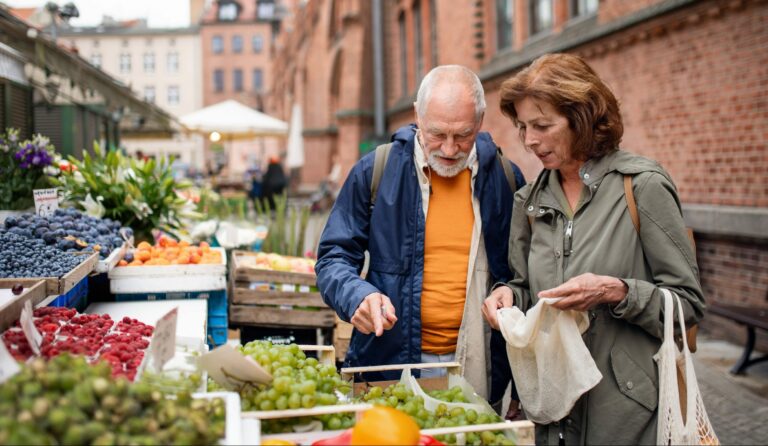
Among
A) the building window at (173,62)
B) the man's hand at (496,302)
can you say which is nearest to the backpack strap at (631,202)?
the man's hand at (496,302)

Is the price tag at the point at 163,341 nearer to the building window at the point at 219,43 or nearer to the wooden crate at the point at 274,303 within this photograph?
the wooden crate at the point at 274,303

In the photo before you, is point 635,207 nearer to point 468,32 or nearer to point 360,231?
point 360,231

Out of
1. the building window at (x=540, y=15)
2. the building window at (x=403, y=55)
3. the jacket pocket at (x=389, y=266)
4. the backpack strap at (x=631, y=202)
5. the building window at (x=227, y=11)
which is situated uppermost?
the building window at (x=227, y=11)

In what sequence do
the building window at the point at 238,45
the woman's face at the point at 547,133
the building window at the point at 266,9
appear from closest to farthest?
1. the woman's face at the point at 547,133
2. the building window at the point at 238,45
3. the building window at the point at 266,9

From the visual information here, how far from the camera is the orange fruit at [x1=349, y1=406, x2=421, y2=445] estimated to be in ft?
5.53

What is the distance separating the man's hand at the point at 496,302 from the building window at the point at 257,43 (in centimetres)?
7114

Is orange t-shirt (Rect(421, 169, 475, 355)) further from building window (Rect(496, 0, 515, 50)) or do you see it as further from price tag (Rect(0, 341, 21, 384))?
building window (Rect(496, 0, 515, 50))

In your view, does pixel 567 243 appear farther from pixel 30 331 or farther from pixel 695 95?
pixel 695 95

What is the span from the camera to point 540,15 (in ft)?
37.8

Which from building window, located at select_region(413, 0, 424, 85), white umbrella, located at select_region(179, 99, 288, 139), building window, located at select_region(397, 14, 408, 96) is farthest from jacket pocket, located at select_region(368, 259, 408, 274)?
building window, located at select_region(397, 14, 408, 96)

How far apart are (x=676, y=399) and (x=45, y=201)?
362cm

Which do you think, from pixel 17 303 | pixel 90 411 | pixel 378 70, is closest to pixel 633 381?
pixel 90 411

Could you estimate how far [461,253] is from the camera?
2881mm

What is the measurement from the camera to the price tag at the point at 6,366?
1654mm
